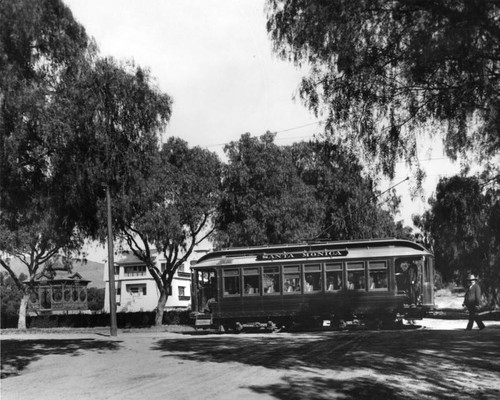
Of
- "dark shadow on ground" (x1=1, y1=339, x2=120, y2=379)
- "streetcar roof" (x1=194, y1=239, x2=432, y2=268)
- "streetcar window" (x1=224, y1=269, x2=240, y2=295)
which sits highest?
"streetcar roof" (x1=194, y1=239, x2=432, y2=268)

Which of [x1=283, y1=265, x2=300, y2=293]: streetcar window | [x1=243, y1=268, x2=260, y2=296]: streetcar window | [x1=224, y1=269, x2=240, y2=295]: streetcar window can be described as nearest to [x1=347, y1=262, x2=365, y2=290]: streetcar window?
[x1=283, y1=265, x2=300, y2=293]: streetcar window

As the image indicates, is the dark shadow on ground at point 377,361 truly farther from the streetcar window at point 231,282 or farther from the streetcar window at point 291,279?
the streetcar window at point 231,282

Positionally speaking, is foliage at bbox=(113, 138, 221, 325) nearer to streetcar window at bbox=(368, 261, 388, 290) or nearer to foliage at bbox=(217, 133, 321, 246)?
foliage at bbox=(217, 133, 321, 246)

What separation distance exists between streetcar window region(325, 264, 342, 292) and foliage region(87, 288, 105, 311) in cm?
5198

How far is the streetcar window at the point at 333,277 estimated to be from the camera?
75.7ft

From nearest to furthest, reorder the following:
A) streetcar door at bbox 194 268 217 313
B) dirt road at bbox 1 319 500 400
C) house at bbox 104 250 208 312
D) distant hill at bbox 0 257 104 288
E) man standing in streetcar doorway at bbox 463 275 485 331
A: dirt road at bbox 1 319 500 400 → man standing in streetcar doorway at bbox 463 275 485 331 → streetcar door at bbox 194 268 217 313 → house at bbox 104 250 208 312 → distant hill at bbox 0 257 104 288

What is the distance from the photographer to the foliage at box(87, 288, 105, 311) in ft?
232

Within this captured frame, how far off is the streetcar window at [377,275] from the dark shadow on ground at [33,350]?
10.1 meters

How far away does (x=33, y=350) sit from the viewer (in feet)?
49.1

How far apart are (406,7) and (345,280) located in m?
14.1

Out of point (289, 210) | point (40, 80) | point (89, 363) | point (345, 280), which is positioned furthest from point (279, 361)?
point (289, 210)

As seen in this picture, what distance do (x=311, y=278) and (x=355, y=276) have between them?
5.51 ft

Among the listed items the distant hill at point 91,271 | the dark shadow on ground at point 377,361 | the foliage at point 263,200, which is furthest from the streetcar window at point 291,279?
the distant hill at point 91,271

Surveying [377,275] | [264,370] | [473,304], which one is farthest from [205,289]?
[264,370]
